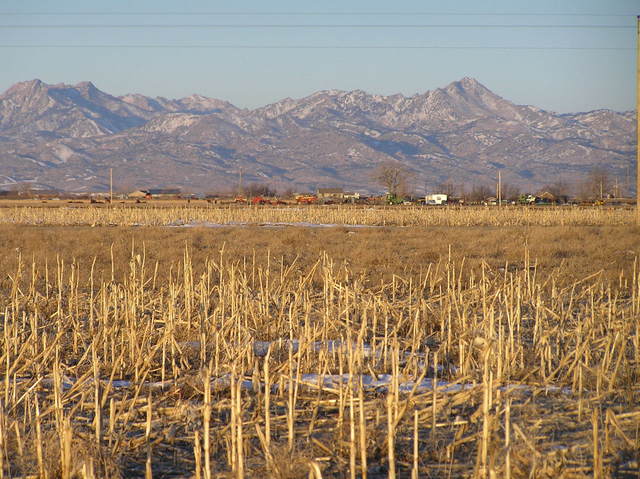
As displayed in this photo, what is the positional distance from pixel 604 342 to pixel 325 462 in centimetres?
334

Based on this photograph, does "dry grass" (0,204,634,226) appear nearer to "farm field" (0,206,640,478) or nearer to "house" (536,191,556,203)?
"farm field" (0,206,640,478)

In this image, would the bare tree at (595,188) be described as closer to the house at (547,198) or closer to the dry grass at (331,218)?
the house at (547,198)

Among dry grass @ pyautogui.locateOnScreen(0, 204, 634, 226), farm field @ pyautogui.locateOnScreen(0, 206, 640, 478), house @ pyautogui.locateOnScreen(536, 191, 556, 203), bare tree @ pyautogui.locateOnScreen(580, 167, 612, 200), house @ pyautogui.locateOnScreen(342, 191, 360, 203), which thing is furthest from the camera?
bare tree @ pyautogui.locateOnScreen(580, 167, 612, 200)

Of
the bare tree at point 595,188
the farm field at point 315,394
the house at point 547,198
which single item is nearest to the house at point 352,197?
the house at point 547,198

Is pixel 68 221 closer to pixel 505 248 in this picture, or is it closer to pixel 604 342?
pixel 505 248

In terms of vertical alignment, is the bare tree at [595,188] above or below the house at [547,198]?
above

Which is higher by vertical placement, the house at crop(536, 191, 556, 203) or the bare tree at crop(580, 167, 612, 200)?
the bare tree at crop(580, 167, 612, 200)

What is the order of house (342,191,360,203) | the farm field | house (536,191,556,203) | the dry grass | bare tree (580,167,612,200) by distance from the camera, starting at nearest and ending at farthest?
the farm field
the dry grass
house (536,191,556,203)
house (342,191,360,203)
bare tree (580,167,612,200)

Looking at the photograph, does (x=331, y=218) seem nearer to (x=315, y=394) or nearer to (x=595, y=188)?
(x=315, y=394)

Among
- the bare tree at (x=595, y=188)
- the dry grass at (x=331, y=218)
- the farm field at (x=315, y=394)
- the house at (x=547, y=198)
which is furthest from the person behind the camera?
the bare tree at (x=595, y=188)

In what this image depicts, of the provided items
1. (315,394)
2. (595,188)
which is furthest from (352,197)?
(315,394)

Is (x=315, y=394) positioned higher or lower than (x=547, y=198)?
lower

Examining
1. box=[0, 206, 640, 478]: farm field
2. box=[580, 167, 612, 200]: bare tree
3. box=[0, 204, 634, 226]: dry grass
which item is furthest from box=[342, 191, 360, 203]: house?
box=[0, 206, 640, 478]: farm field

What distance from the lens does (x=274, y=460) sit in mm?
4684
